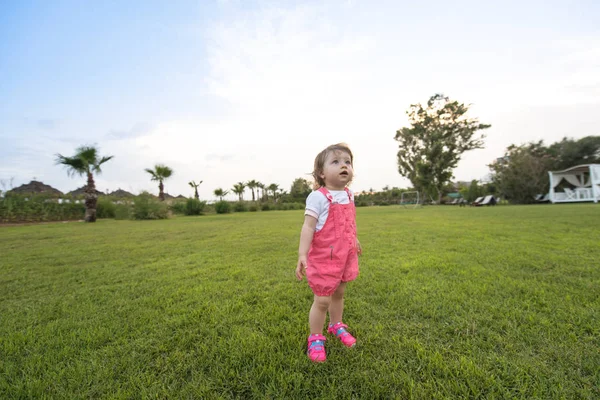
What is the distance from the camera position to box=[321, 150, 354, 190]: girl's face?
1696mm

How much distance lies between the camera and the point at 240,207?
26.7 meters

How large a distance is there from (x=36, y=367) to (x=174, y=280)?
170 cm

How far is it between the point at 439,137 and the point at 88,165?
3353 cm

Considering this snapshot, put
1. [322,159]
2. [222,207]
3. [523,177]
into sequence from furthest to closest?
[523,177] < [222,207] < [322,159]

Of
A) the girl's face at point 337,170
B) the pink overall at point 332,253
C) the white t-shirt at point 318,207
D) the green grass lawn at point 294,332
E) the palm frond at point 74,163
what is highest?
the palm frond at point 74,163

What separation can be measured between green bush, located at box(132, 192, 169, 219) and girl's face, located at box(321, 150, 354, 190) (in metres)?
18.4

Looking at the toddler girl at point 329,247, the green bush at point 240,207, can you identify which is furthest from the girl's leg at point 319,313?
the green bush at point 240,207

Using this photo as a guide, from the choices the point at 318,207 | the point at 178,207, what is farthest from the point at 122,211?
the point at 318,207

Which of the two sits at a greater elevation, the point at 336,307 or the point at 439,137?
the point at 439,137

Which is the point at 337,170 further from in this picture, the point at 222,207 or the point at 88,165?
the point at 222,207

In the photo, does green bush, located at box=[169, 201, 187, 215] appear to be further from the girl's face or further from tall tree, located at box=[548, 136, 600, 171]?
tall tree, located at box=[548, 136, 600, 171]

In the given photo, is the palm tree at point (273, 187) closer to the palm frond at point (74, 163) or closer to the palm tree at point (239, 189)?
the palm tree at point (239, 189)

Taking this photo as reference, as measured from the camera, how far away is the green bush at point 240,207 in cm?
2631

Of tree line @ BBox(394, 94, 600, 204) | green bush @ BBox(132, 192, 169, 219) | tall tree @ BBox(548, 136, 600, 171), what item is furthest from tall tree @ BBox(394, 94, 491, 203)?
green bush @ BBox(132, 192, 169, 219)
